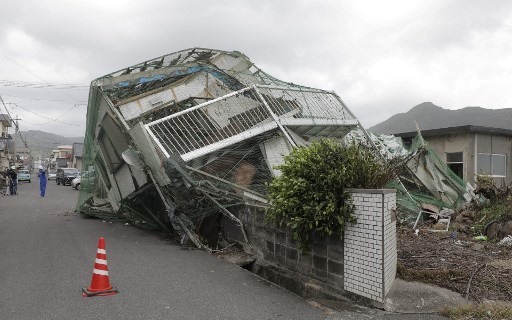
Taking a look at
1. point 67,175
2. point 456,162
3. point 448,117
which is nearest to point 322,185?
point 456,162

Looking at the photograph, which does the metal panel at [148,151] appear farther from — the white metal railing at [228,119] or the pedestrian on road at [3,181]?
the pedestrian on road at [3,181]

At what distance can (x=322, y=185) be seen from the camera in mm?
5465

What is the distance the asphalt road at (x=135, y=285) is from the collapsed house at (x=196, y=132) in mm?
1250

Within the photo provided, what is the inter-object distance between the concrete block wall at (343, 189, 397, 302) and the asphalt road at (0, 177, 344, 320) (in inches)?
23.4

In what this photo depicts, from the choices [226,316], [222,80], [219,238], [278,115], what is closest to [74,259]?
[219,238]

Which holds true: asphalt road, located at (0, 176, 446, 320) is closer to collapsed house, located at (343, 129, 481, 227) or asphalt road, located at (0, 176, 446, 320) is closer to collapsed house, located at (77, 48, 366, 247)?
collapsed house, located at (77, 48, 366, 247)

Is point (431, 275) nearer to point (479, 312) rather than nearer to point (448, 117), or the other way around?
point (479, 312)

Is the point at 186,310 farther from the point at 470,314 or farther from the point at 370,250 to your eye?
the point at 470,314

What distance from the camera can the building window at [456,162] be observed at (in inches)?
568

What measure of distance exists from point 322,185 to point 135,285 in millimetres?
3145

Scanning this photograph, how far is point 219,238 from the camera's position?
8.97 metres

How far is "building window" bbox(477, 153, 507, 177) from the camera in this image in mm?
14339

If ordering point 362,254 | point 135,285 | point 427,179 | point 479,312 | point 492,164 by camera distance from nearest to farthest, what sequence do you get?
point 479,312 < point 362,254 < point 135,285 < point 427,179 < point 492,164

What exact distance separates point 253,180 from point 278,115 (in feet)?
5.83
